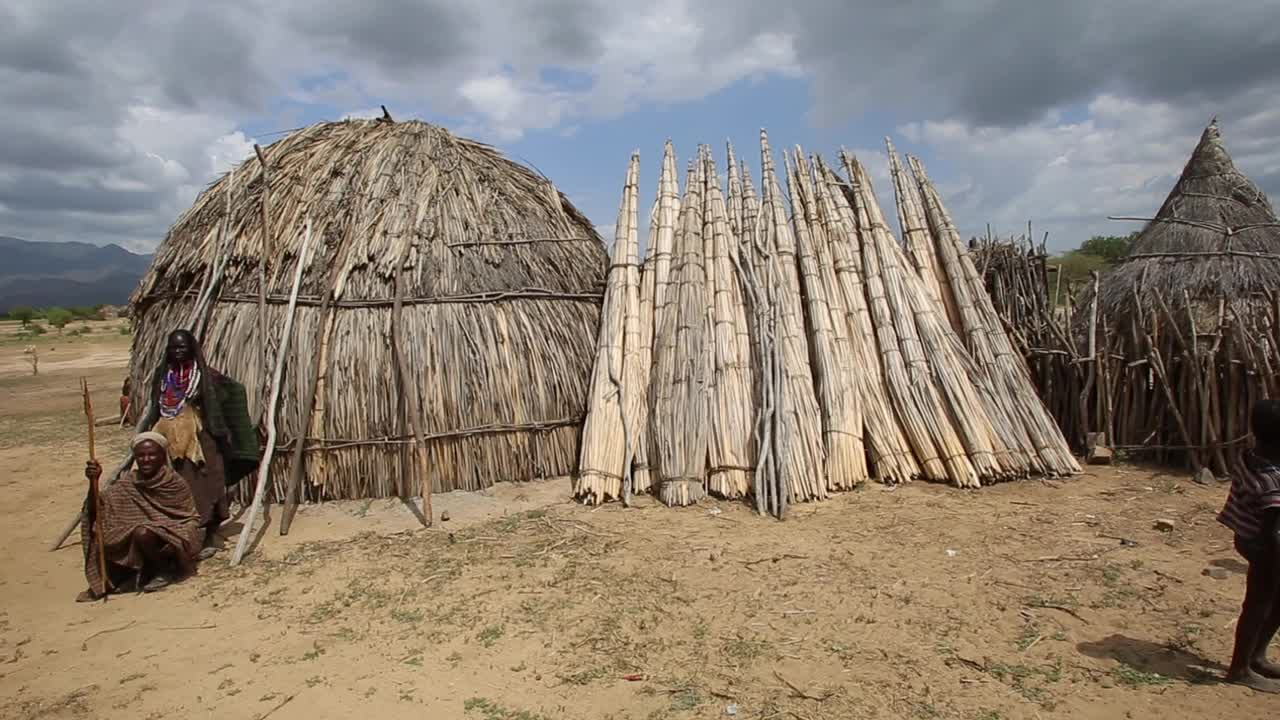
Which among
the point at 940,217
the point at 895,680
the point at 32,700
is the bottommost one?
the point at 32,700

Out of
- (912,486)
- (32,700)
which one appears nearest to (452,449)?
(32,700)

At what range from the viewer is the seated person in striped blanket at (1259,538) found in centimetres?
276

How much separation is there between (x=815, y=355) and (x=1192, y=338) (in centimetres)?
287

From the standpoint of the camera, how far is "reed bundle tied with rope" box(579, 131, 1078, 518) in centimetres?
550

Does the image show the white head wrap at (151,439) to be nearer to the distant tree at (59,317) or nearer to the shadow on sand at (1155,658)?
the shadow on sand at (1155,658)

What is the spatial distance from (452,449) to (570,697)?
294cm

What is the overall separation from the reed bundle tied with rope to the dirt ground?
0.28m

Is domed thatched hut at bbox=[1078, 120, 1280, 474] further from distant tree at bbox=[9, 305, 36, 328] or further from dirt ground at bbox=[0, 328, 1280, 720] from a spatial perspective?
distant tree at bbox=[9, 305, 36, 328]

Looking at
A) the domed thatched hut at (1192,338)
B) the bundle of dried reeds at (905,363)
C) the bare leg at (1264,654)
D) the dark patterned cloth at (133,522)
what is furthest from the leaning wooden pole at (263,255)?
the domed thatched hut at (1192,338)

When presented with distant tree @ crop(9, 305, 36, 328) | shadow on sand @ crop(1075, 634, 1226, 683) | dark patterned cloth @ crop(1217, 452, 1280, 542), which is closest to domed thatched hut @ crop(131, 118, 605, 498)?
shadow on sand @ crop(1075, 634, 1226, 683)

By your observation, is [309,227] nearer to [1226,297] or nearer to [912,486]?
[912,486]

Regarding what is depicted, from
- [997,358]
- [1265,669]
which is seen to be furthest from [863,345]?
[1265,669]

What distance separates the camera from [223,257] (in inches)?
231

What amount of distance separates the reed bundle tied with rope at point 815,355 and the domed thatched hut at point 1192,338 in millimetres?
879
